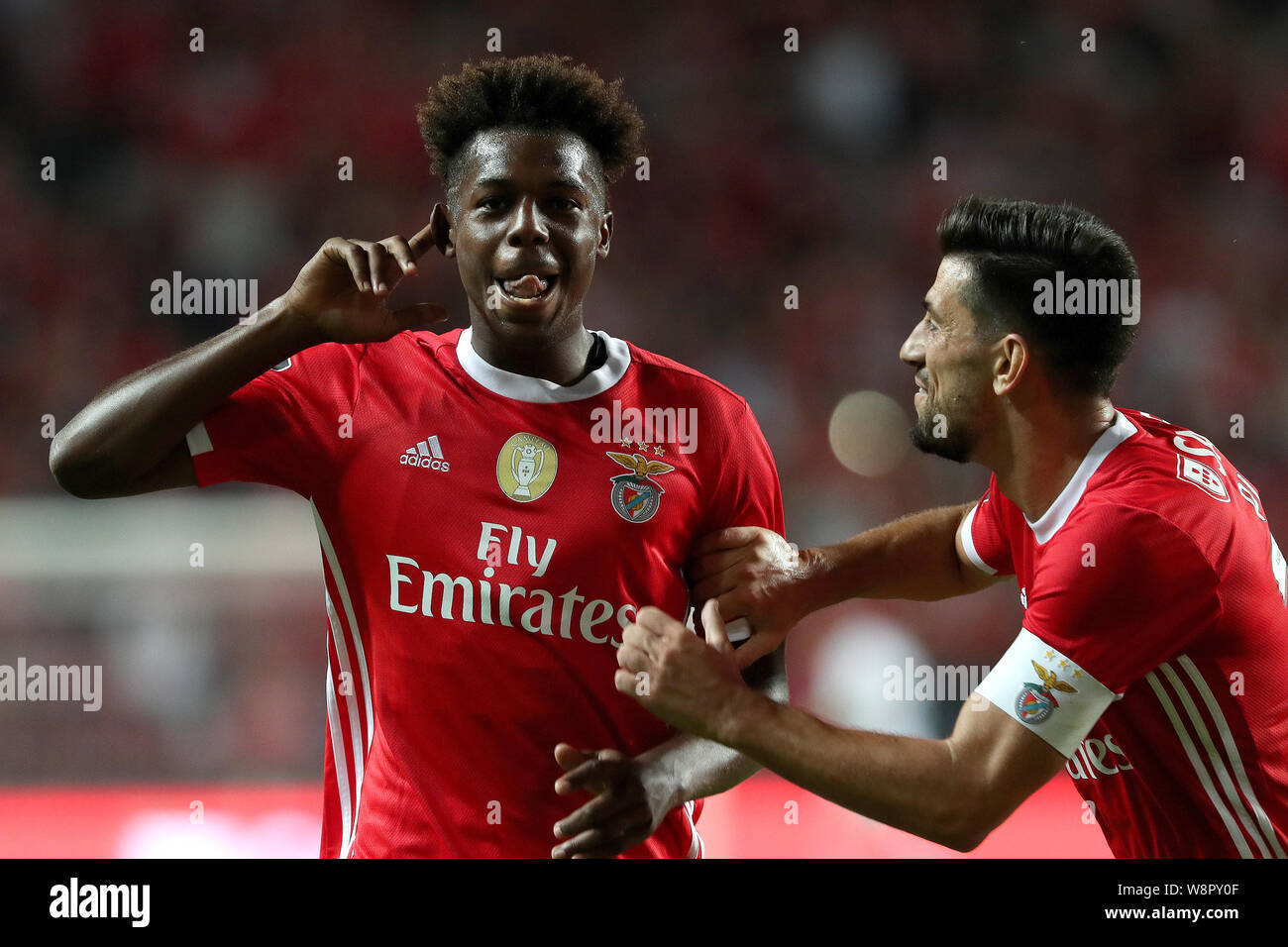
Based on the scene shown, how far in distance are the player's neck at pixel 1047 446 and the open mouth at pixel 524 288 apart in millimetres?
1115

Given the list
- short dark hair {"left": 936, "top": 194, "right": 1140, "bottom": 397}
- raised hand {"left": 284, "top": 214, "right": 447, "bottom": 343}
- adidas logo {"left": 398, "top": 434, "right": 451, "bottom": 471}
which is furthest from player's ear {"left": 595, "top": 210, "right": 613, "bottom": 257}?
short dark hair {"left": 936, "top": 194, "right": 1140, "bottom": 397}

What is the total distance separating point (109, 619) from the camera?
5.47 m

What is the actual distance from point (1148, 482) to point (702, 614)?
959mm

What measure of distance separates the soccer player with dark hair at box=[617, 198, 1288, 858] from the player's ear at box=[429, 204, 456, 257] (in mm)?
873

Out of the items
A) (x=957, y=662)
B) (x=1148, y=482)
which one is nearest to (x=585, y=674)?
(x=1148, y=482)

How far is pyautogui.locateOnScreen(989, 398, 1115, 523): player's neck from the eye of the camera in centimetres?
278

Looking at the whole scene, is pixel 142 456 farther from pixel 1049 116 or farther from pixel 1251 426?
pixel 1049 116

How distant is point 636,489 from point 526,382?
34 centimetres

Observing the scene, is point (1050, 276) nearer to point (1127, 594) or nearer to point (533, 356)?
point (1127, 594)

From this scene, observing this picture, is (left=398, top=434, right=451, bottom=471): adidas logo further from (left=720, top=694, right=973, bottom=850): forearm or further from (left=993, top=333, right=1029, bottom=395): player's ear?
(left=993, top=333, right=1029, bottom=395): player's ear

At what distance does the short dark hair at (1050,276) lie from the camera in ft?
9.16
